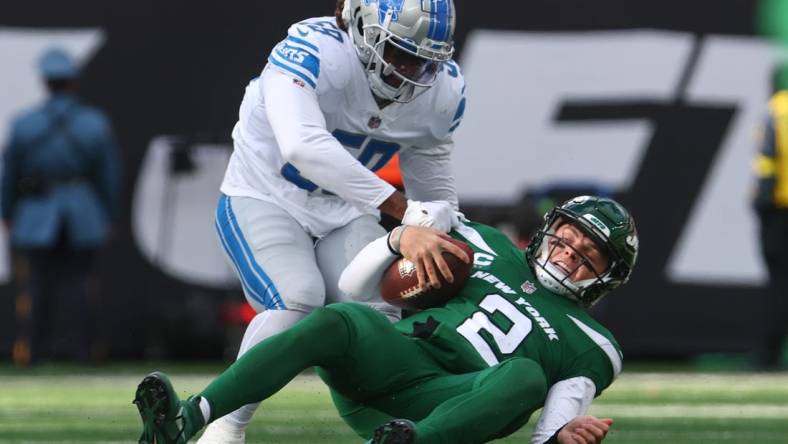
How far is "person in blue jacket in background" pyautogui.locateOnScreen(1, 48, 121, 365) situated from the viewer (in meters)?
9.86

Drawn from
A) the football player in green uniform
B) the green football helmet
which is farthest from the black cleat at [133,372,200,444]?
the green football helmet

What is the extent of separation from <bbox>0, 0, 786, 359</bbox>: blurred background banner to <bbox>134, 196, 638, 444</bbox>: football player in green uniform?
5875 mm

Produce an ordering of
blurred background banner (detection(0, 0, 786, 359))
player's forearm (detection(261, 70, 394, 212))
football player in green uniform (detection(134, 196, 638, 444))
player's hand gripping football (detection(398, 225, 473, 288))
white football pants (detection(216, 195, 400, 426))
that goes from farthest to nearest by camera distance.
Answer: blurred background banner (detection(0, 0, 786, 359)), white football pants (detection(216, 195, 400, 426)), player's forearm (detection(261, 70, 394, 212)), player's hand gripping football (detection(398, 225, 473, 288)), football player in green uniform (detection(134, 196, 638, 444))

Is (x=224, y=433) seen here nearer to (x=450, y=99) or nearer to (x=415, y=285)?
(x=415, y=285)

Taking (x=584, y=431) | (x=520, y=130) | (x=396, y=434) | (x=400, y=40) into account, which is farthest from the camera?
(x=520, y=130)

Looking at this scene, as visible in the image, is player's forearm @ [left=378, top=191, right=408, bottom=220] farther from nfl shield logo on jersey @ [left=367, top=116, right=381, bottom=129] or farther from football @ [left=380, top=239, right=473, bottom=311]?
nfl shield logo on jersey @ [left=367, top=116, right=381, bottom=129]

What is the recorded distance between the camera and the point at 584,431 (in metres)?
4.20

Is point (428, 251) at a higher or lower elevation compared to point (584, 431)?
higher

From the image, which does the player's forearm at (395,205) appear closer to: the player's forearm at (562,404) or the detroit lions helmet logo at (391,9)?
the detroit lions helmet logo at (391,9)

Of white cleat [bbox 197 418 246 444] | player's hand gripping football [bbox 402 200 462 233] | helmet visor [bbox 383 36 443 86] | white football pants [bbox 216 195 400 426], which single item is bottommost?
white cleat [bbox 197 418 246 444]

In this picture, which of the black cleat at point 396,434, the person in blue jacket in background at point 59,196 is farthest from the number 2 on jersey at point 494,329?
the person in blue jacket in background at point 59,196

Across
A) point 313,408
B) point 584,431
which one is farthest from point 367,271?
point 313,408

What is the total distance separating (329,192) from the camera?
16.6ft

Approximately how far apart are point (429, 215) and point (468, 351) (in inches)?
15.9
